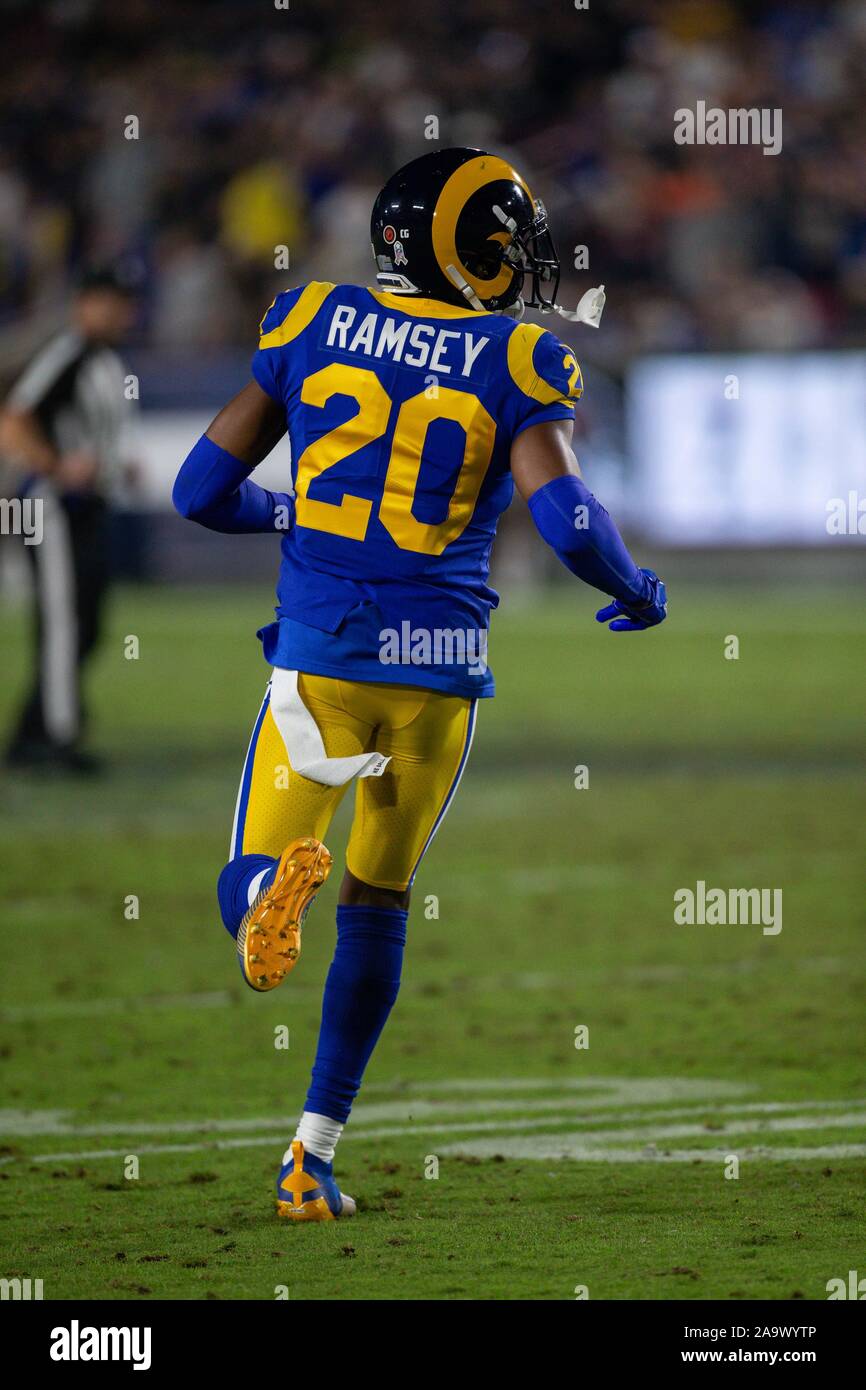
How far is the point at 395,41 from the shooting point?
2200cm

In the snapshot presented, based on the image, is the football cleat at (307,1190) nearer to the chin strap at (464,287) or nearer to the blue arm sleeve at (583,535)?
the blue arm sleeve at (583,535)

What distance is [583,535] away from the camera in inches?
156

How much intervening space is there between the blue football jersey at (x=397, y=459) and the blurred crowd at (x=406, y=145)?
1504 cm

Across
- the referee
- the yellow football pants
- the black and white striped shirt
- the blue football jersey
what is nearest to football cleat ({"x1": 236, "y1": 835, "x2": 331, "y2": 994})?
the yellow football pants

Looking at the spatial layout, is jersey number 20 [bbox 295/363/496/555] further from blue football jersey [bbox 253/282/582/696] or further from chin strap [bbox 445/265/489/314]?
chin strap [bbox 445/265/489/314]

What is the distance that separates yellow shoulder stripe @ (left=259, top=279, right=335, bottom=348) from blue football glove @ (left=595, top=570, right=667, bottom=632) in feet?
2.70

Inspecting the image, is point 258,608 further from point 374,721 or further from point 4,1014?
point 374,721

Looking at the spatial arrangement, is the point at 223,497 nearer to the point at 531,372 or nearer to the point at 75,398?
the point at 531,372

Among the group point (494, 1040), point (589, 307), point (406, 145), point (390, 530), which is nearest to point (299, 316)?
point (390, 530)

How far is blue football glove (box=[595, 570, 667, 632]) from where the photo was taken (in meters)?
4.15

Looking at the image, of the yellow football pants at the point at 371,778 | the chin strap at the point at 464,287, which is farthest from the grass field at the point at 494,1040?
the chin strap at the point at 464,287
